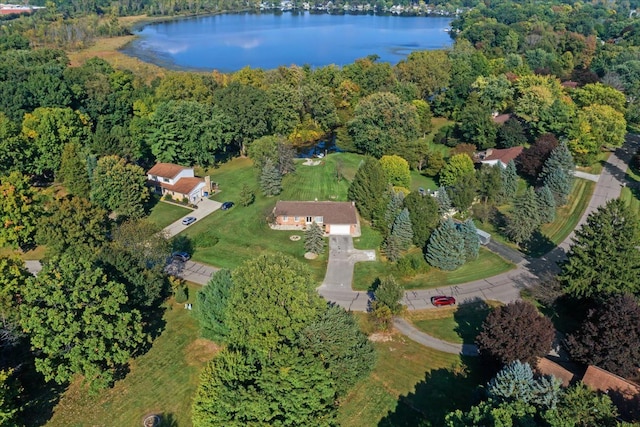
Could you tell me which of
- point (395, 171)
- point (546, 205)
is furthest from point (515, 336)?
point (395, 171)

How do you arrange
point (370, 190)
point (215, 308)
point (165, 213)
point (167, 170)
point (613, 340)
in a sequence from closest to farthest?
point (613, 340) → point (215, 308) → point (370, 190) → point (165, 213) → point (167, 170)

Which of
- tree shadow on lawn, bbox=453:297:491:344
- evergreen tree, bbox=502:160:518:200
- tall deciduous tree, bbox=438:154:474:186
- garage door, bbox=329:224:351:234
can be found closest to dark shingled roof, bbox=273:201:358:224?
garage door, bbox=329:224:351:234

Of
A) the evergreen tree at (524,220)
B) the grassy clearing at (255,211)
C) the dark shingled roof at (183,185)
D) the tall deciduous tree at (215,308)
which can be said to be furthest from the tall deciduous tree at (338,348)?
the dark shingled roof at (183,185)

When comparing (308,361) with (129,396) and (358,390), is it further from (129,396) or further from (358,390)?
(129,396)

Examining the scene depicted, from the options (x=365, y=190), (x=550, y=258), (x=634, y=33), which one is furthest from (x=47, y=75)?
(x=634, y=33)

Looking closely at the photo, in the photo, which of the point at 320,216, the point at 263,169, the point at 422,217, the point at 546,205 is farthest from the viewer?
the point at 263,169

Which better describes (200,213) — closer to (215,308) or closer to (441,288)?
(215,308)
